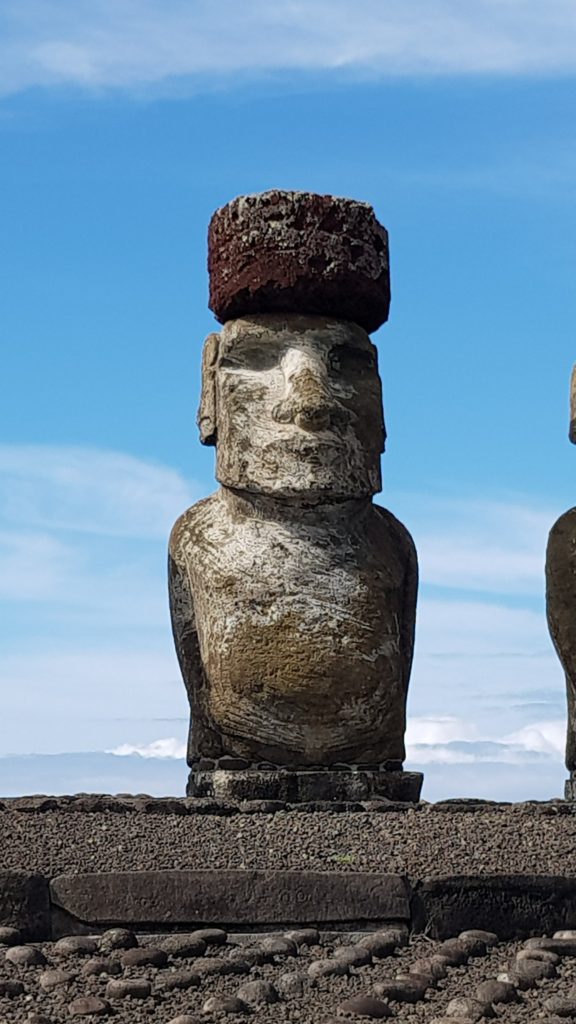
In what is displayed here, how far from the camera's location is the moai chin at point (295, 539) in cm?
868

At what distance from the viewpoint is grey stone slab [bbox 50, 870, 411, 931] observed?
6281 mm

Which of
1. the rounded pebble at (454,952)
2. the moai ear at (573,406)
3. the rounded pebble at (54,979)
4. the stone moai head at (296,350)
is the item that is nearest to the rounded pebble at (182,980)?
the rounded pebble at (54,979)

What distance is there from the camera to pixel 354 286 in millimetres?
9219

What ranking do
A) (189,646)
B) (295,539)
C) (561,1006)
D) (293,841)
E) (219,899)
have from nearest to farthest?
(561,1006)
(219,899)
(293,841)
(295,539)
(189,646)

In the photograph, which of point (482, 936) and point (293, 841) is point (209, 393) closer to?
point (293, 841)

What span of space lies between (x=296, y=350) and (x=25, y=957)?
4149 mm

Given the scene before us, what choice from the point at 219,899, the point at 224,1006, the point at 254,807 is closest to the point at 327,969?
the point at 224,1006

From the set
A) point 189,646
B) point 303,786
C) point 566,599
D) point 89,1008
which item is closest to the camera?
point 89,1008

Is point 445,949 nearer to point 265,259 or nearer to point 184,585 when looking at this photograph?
point 184,585

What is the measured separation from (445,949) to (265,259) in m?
4.40

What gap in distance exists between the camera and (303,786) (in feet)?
28.2

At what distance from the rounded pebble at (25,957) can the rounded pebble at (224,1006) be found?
82cm

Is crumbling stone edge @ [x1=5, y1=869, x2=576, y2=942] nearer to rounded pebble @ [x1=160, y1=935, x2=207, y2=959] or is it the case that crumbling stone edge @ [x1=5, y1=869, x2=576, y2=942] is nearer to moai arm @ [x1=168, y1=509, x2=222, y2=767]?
rounded pebble @ [x1=160, y1=935, x2=207, y2=959]

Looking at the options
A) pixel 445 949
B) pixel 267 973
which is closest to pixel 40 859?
pixel 267 973
